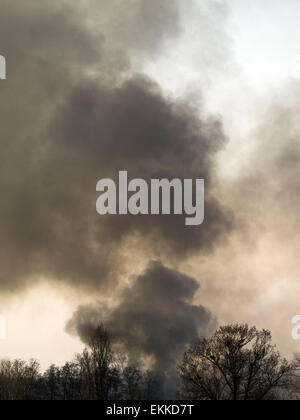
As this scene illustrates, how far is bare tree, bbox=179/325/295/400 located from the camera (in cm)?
6291

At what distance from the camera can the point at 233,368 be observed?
211 feet

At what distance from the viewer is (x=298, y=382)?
231ft

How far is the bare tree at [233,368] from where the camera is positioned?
62906mm
